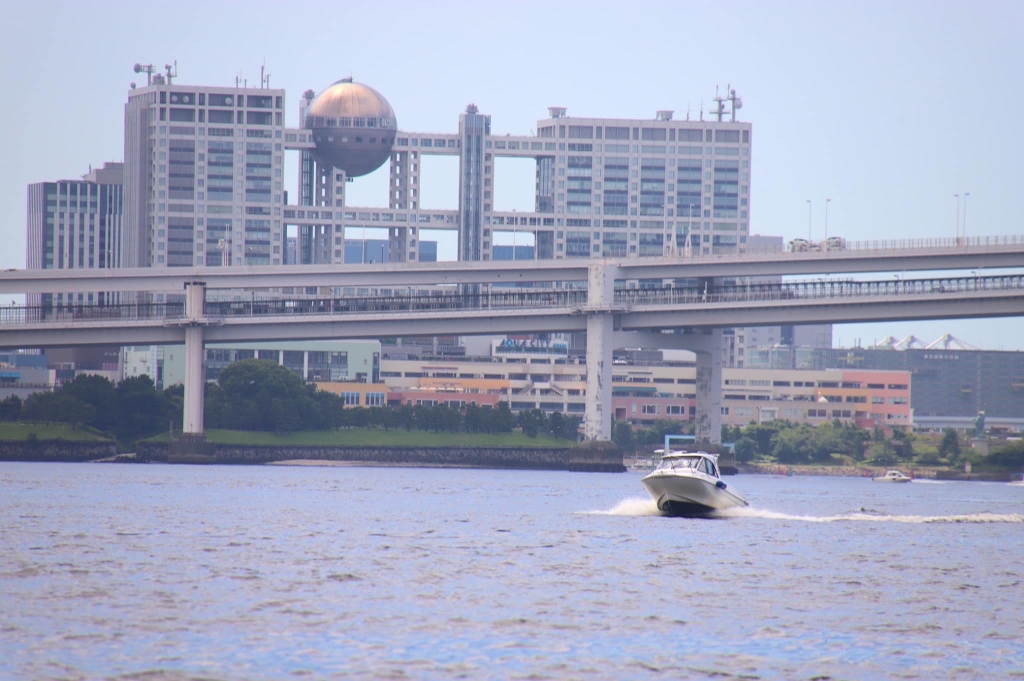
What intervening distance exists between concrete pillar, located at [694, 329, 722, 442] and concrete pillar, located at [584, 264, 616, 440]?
14523mm

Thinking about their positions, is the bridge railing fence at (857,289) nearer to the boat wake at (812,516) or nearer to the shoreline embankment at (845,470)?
the boat wake at (812,516)

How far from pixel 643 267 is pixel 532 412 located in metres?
45.1

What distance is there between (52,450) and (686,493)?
82.4 meters

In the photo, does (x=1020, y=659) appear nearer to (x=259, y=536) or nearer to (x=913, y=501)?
(x=259, y=536)

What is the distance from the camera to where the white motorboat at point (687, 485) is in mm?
59312

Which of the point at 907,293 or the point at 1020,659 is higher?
the point at 907,293

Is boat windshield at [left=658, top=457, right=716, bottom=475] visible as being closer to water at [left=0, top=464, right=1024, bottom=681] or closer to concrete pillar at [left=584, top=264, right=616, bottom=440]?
water at [left=0, top=464, right=1024, bottom=681]

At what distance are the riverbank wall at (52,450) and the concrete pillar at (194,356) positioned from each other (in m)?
11.2

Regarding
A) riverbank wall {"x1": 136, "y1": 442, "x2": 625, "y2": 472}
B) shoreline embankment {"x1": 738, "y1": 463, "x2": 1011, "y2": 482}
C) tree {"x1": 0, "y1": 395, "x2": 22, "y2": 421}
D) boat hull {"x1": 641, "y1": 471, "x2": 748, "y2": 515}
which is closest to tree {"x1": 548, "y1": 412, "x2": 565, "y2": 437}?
riverbank wall {"x1": 136, "y1": 442, "x2": 625, "y2": 472}

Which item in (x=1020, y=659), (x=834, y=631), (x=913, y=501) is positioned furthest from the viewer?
(x=913, y=501)

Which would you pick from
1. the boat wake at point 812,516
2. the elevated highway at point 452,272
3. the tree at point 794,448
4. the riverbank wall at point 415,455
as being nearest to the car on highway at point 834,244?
the elevated highway at point 452,272

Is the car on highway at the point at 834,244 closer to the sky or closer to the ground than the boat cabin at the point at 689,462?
closer to the sky


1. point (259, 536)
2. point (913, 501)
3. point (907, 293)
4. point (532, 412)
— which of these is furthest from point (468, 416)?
point (259, 536)

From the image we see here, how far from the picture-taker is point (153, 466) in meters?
120
